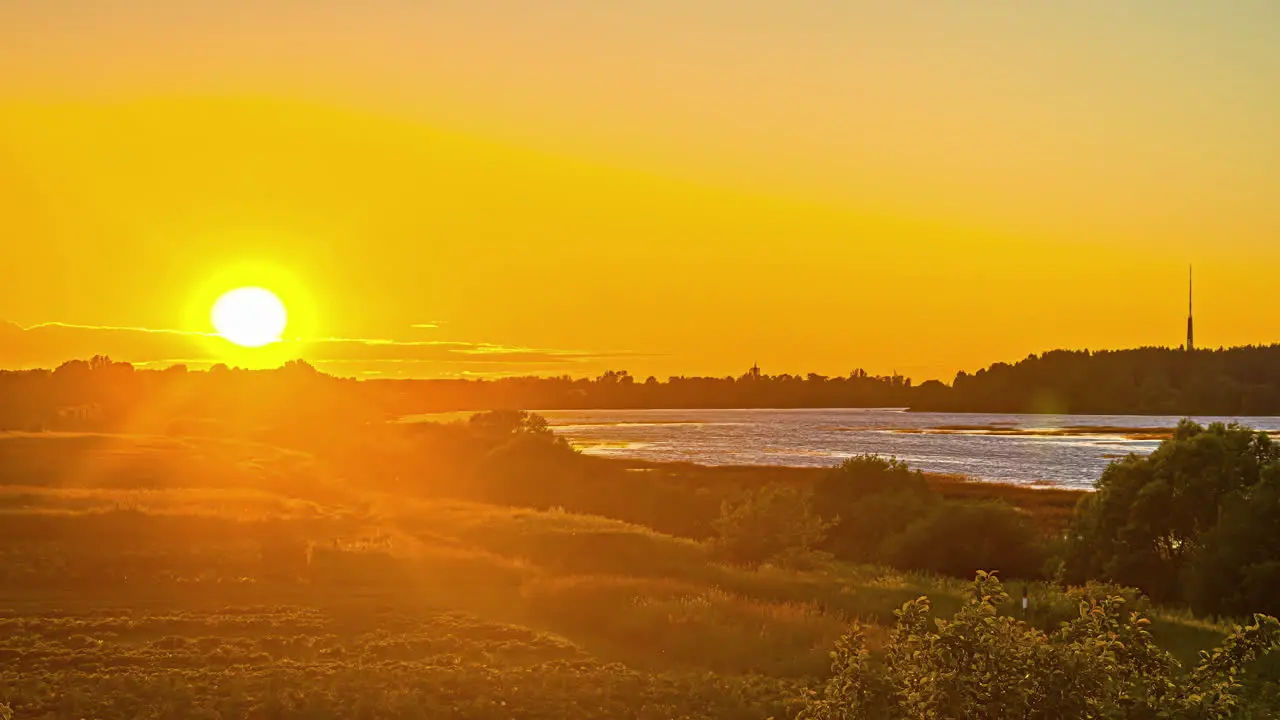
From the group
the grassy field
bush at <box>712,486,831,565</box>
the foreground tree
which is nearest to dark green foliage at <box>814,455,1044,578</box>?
the grassy field

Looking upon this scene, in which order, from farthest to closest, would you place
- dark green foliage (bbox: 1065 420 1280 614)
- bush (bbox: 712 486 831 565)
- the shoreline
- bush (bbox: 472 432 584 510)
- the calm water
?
the calm water → bush (bbox: 472 432 584 510) → the shoreline → bush (bbox: 712 486 831 565) → dark green foliage (bbox: 1065 420 1280 614)

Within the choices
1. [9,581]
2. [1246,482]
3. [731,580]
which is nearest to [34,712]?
[9,581]

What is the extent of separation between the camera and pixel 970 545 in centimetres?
4891

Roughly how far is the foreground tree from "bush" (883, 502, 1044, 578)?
40.2 m

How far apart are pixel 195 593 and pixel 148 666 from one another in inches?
369

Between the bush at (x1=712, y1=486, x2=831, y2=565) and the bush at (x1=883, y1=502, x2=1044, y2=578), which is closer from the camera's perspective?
the bush at (x1=712, y1=486, x2=831, y2=565)

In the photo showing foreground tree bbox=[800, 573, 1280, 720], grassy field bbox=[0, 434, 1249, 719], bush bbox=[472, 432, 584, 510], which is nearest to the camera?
foreground tree bbox=[800, 573, 1280, 720]

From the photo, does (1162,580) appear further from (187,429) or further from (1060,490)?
(187,429)

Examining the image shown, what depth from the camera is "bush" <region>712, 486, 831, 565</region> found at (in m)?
44.9

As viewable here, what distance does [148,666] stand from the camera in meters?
23.8

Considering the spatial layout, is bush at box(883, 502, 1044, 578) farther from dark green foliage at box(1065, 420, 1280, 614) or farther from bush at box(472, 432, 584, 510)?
bush at box(472, 432, 584, 510)

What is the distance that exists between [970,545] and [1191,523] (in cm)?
1195

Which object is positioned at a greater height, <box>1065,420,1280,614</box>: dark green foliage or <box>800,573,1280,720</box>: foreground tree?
<box>800,573,1280,720</box>: foreground tree

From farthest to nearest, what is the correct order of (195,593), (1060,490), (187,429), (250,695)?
(187,429), (1060,490), (195,593), (250,695)
